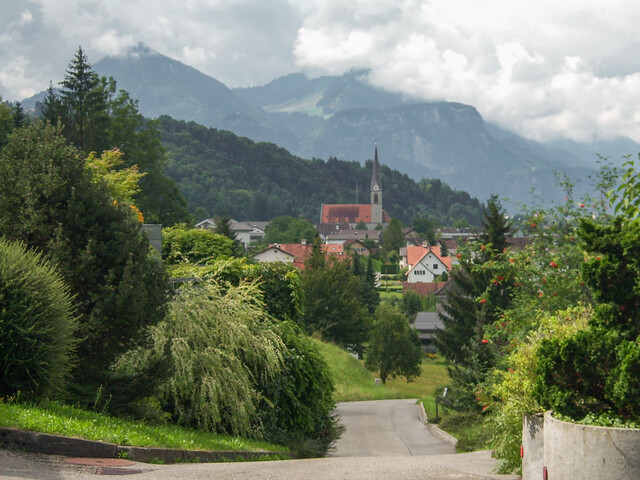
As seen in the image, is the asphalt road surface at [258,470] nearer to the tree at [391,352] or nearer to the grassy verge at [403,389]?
the grassy verge at [403,389]

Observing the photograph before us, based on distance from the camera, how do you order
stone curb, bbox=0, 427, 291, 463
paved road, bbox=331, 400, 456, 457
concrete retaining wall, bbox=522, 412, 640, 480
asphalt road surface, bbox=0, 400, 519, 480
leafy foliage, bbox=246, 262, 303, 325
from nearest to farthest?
concrete retaining wall, bbox=522, 412, 640, 480 → asphalt road surface, bbox=0, 400, 519, 480 → stone curb, bbox=0, 427, 291, 463 → leafy foliage, bbox=246, 262, 303, 325 → paved road, bbox=331, 400, 456, 457

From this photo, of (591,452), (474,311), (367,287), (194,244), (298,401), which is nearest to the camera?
(591,452)

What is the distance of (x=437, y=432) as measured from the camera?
3178 cm

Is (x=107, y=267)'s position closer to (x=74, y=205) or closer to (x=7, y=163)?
(x=74, y=205)

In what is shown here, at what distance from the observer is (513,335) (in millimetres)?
20031

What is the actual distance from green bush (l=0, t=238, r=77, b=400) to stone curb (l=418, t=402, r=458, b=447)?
18288 millimetres

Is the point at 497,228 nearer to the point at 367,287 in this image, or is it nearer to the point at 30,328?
the point at 30,328

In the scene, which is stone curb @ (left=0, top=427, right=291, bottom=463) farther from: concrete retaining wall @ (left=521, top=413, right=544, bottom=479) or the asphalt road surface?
concrete retaining wall @ (left=521, top=413, right=544, bottom=479)

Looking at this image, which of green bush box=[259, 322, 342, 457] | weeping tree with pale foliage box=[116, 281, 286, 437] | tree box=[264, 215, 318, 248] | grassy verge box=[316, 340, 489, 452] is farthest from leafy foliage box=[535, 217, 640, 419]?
tree box=[264, 215, 318, 248]

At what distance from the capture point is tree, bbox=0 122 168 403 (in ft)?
43.2

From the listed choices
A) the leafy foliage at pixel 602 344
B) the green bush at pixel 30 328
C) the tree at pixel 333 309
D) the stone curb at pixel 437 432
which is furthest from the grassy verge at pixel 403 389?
the green bush at pixel 30 328

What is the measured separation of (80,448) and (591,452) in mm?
5698

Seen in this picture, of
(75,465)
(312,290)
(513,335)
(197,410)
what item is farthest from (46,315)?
(312,290)

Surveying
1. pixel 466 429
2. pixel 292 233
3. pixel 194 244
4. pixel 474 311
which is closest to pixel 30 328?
pixel 466 429
